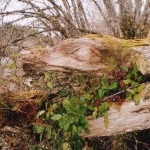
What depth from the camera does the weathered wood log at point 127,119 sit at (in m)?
2.72

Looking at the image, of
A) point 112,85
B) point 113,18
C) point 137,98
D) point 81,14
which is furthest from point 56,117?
point 81,14

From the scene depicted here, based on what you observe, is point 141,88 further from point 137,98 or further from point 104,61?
point 104,61

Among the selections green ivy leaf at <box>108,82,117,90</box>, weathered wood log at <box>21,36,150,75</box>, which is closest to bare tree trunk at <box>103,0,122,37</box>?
weathered wood log at <box>21,36,150,75</box>

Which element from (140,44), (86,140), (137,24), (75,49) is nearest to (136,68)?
(140,44)

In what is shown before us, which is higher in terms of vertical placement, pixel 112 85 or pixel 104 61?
pixel 104 61

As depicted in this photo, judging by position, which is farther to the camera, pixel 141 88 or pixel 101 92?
pixel 101 92

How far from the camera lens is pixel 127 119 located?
280 cm

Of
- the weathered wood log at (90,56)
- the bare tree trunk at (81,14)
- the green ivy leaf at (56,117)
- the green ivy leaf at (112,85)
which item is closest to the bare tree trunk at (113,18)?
the bare tree trunk at (81,14)

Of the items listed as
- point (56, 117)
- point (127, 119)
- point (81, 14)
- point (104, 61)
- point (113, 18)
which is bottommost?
point (127, 119)

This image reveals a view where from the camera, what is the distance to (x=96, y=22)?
852cm

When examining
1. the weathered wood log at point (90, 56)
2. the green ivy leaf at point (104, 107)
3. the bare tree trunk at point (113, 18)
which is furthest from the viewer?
the bare tree trunk at point (113, 18)

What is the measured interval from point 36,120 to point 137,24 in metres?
4.21

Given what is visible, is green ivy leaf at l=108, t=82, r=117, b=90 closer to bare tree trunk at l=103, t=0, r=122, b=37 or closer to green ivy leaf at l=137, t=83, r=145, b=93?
green ivy leaf at l=137, t=83, r=145, b=93

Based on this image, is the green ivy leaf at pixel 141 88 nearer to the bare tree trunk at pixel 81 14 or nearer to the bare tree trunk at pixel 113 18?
the bare tree trunk at pixel 113 18
